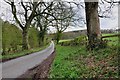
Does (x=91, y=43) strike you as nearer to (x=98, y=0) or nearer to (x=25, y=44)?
(x=98, y=0)

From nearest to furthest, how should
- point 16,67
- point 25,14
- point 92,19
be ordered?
point 16,67 → point 92,19 → point 25,14

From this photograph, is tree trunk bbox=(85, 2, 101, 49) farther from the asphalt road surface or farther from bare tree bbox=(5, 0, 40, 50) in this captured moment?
bare tree bbox=(5, 0, 40, 50)

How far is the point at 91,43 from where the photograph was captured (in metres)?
16.5

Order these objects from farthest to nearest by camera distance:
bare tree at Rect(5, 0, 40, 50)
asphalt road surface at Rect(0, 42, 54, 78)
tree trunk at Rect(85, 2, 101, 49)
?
bare tree at Rect(5, 0, 40, 50) → tree trunk at Rect(85, 2, 101, 49) → asphalt road surface at Rect(0, 42, 54, 78)

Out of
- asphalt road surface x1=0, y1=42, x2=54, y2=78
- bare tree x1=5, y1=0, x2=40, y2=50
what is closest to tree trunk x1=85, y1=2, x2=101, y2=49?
asphalt road surface x1=0, y1=42, x2=54, y2=78

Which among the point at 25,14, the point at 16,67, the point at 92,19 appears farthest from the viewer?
the point at 25,14

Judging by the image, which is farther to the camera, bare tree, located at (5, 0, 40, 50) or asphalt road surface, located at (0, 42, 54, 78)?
bare tree, located at (5, 0, 40, 50)

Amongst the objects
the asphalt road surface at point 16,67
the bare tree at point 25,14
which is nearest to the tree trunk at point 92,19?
the asphalt road surface at point 16,67

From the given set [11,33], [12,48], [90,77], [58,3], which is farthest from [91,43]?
[12,48]

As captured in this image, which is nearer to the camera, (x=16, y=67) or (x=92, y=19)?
(x=16, y=67)

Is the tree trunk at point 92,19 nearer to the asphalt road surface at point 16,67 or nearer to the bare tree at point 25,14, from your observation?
the asphalt road surface at point 16,67

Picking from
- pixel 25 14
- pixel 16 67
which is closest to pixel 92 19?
pixel 16 67

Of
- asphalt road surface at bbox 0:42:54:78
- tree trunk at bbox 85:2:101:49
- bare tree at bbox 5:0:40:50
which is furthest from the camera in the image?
bare tree at bbox 5:0:40:50

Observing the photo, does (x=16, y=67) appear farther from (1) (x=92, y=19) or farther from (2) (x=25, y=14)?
(2) (x=25, y=14)
